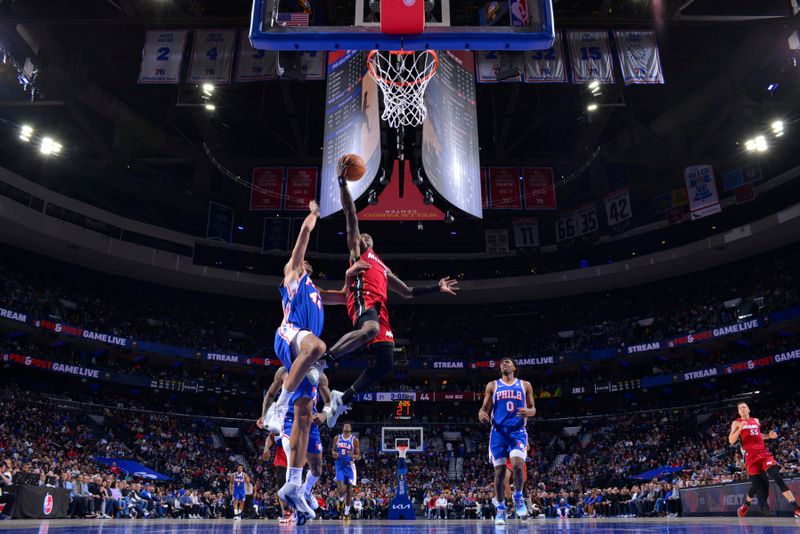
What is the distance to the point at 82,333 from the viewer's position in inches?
1266

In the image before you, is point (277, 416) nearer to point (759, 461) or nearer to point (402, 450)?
point (759, 461)

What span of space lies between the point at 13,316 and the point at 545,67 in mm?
27029

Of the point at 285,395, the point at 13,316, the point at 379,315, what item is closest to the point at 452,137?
the point at 379,315

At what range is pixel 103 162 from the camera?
90.9ft

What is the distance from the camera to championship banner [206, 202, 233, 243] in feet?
97.1

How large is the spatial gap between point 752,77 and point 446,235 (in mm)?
21019

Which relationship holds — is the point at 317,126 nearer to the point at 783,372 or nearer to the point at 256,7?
the point at 256,7

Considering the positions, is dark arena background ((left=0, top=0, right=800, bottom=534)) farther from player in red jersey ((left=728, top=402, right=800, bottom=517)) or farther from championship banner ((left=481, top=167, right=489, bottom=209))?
championship banner ((left=481, top=167, right=489, bottom=209))

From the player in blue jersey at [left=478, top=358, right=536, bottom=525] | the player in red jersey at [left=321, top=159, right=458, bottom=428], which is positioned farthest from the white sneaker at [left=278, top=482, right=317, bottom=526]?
the player in blue jersey at [left=478, top=358, right=536, bottom=525]

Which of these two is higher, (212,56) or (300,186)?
(212,56)

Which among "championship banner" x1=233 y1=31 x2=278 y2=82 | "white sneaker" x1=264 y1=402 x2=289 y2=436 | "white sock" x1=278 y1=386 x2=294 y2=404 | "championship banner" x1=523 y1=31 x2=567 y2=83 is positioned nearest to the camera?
"white sock" x1=278 y1=386 x2=294 y2=404

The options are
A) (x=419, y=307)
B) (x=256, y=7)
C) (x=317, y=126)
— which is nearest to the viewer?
(x=256, y=7)

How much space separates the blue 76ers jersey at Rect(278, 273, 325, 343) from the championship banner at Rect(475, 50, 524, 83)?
11.9 metres

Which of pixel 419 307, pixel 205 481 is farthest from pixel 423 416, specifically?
pixel 205 481
